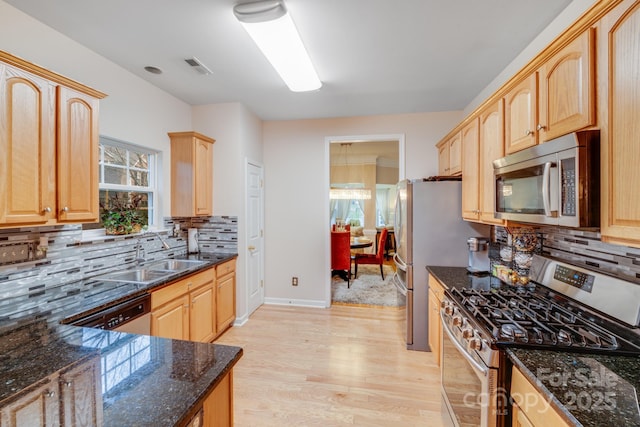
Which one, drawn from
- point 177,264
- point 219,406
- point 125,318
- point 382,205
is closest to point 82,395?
point 219,406

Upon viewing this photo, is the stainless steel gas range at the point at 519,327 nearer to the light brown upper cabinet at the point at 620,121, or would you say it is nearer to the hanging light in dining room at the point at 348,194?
the light brown upper cabinet at the point at 620,121

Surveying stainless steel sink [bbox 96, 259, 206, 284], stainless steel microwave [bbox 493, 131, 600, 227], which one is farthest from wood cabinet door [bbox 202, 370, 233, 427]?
stainless steel microwave [bbox 493, 131, 600, 227]

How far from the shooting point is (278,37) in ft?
5.97

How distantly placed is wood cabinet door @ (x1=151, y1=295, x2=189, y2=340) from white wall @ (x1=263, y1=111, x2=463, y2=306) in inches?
63.5

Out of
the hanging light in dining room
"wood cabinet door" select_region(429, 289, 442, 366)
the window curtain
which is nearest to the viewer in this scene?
"wood cabinet door" select_region(429, 289, 442, 366)

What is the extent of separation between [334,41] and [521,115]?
136 cm

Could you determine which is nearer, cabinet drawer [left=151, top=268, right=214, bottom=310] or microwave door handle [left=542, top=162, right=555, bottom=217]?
microwave door handle [left=542, top=162, right=555, bottom=217]

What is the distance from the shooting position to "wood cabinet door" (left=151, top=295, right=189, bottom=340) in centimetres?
203

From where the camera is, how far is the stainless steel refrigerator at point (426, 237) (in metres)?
2.58

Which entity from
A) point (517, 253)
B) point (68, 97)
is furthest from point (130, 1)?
point (517, 253)

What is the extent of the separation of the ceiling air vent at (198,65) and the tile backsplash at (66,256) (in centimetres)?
157

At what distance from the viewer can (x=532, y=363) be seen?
1.04 metres

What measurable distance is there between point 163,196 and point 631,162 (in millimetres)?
3424

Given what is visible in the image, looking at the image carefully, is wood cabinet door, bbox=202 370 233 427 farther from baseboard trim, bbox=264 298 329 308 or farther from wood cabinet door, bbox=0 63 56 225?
baseboard trim, bbox=264 298 329 308
